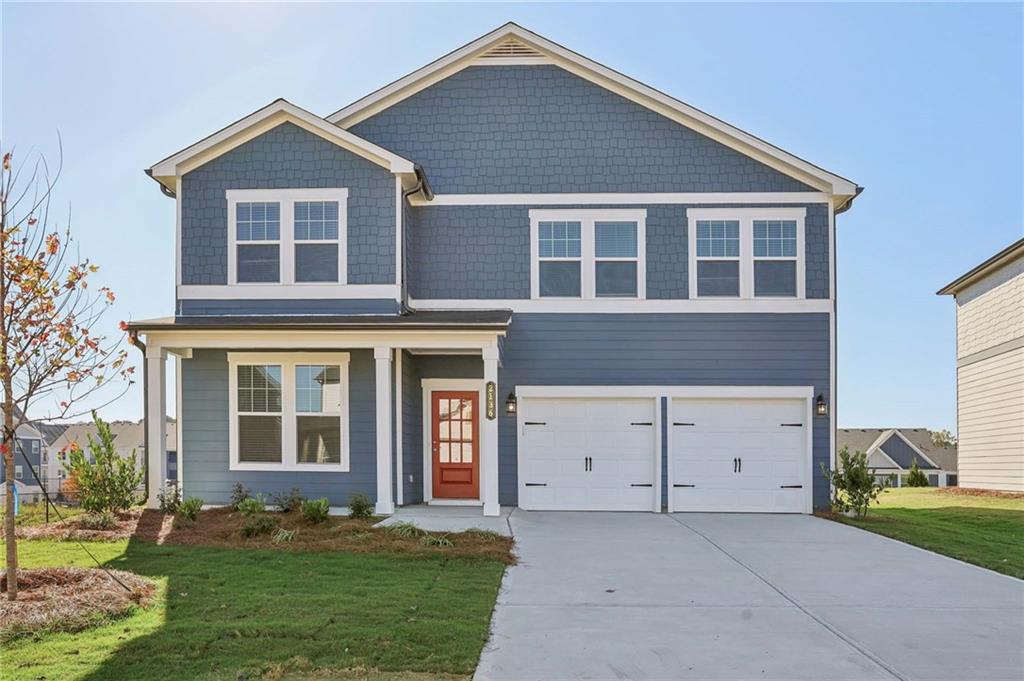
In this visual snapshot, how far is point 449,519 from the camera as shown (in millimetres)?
13719

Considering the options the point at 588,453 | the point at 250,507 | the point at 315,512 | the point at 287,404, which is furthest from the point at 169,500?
the point at 588,453

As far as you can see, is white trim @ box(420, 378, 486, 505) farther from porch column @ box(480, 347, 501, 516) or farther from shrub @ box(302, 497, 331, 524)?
shrub @ box(302, 497, 331, 524)

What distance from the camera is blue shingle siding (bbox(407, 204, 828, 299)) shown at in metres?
16.4

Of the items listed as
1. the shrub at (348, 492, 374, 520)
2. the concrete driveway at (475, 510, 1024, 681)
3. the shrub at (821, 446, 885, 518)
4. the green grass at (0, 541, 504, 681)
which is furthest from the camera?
the shrub at (821, 446, 885, 518)

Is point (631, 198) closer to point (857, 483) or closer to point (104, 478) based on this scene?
point (857, 483)

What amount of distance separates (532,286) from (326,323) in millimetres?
3908

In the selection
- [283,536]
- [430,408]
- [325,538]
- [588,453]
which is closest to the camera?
[283,536]

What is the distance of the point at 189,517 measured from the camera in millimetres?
12922

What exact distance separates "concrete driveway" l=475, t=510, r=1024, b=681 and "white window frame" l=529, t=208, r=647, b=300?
5.06m

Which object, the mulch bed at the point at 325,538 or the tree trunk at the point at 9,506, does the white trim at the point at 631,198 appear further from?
the tree trunk at the point at 9,506

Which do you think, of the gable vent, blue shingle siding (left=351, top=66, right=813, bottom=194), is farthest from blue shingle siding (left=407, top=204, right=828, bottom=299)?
the gable vent

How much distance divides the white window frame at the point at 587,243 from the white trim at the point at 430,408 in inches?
75.3

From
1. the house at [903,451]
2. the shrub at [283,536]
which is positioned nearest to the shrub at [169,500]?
the shrub at [283,536]

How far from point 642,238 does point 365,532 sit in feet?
24.8
